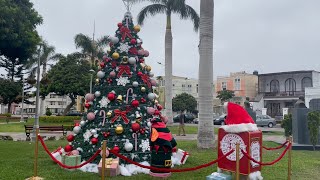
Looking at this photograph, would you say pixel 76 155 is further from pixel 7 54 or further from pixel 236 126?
pixel 7 54

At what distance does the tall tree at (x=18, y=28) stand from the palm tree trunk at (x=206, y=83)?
8.44 metres

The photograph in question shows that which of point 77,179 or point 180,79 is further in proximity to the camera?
point 180,79

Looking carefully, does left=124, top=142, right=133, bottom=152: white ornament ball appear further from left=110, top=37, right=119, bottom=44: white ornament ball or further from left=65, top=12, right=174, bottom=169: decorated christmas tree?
left=110, top=37, right=119, bottom=44: white ornament ball

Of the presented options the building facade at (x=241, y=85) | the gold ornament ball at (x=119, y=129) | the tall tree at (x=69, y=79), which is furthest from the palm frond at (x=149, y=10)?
the building facade at (x=241, y=85)

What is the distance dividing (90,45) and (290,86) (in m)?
31.4

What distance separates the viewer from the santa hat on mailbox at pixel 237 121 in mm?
7387

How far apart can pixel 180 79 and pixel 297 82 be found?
24.4m

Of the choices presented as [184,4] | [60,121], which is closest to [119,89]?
[184,4]

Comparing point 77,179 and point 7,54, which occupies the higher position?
point 7,54

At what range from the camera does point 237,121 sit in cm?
752

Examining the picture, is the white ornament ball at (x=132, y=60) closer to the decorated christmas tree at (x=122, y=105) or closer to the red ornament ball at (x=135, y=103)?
the decorated christmas tree at (x=122, y=105)

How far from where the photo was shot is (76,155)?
355 inches

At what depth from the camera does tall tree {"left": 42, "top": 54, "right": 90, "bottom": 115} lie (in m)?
36.4

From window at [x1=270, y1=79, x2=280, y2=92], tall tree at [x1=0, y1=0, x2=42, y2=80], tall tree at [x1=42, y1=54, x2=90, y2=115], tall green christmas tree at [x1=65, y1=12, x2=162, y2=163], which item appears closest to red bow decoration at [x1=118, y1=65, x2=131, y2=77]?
tall green christmas tree at [x1=65, y1=12, x2=162, y2=163]
